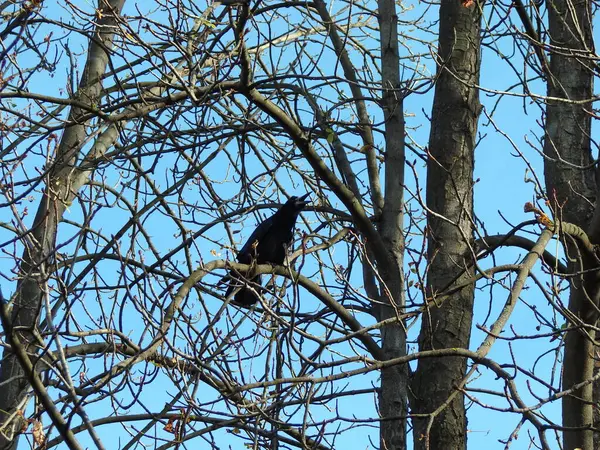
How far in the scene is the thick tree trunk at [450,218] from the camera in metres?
5.19

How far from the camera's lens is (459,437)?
5.12m

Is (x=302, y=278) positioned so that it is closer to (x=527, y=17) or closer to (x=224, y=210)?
(x=224, y=210)

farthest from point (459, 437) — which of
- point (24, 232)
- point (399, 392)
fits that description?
point (24, 232)

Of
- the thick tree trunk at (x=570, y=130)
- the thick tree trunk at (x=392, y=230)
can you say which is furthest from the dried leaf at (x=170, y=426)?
the thick tree trunk at (x=570, y=130)

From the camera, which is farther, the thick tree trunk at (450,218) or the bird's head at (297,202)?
the bird's head at (297,202)

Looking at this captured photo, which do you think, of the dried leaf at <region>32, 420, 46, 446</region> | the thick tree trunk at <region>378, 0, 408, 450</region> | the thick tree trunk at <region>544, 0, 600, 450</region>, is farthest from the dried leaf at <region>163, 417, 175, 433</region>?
the thick tree trunk at <region>544, 0, 600, 450</region>

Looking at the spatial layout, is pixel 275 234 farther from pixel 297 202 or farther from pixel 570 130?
pixel 570 130

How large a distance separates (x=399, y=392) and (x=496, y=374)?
56.8 inches

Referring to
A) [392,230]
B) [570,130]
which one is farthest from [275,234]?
[570,130]

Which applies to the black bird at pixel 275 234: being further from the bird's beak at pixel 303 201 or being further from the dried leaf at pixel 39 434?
the dried leaf at pixel 39 434

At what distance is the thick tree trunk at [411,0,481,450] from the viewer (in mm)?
5191

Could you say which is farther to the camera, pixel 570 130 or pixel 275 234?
pixel 275 234

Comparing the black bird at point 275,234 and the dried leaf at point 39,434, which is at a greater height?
the black bird at point 275,234

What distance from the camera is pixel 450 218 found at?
18.7 feet
